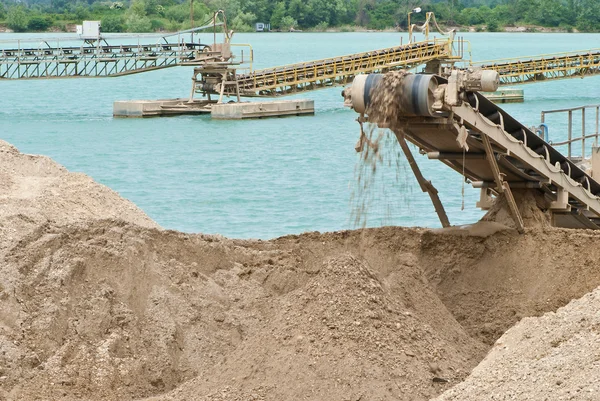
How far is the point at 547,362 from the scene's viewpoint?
913cm

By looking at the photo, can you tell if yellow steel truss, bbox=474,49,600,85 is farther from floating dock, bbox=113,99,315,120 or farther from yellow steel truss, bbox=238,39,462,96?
floating dock, bbox=113,99,315,120

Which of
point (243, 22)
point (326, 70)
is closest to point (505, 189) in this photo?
point (326, 70)

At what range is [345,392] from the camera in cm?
971

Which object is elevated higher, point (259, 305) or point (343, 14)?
point (343, 14)

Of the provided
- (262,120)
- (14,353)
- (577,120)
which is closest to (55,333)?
(14,353)

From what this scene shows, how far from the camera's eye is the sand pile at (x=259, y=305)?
397 inches

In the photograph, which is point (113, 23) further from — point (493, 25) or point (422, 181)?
point (422, 181)

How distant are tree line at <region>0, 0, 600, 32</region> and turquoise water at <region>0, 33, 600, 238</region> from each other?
82452 millimetres

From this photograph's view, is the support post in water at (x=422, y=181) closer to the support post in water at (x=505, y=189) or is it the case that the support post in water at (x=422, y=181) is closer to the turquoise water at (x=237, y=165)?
the support post in water at (x=505, y=189)

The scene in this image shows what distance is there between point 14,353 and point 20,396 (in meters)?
0.61

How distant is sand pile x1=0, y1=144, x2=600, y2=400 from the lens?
1009 cm

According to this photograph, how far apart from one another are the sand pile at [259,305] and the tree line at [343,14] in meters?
137

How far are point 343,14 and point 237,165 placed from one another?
13207 cm

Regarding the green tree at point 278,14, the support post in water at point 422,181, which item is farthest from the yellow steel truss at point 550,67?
the green tree at point 278,14
